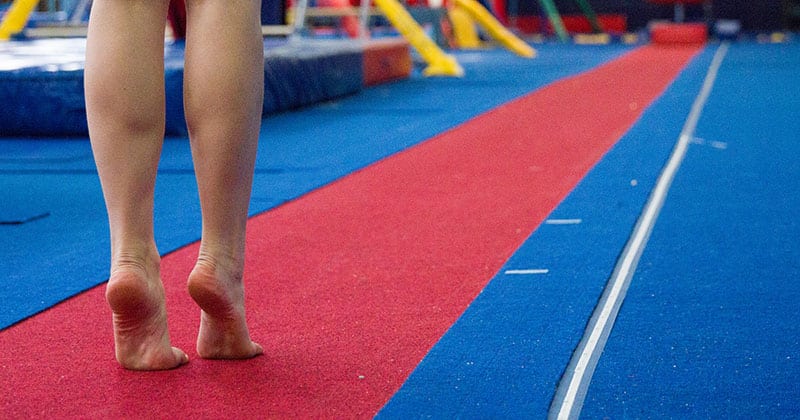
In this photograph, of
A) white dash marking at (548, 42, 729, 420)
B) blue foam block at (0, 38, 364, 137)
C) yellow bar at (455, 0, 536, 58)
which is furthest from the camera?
yellow bar at (455, 0, 536, 58)

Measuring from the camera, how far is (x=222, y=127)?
0.92 meters

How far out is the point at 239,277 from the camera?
962 millimetres

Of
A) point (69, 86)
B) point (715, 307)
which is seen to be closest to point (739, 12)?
point (69, 86)

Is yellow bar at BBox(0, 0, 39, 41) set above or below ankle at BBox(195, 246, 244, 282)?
below

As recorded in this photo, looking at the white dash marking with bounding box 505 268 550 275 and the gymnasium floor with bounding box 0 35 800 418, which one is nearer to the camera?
the gymnasium floor with bounding box 0 35 800 418

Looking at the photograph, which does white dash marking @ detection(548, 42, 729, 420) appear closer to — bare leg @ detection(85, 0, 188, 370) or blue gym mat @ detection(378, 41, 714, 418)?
blue gym mat @ detection(378, 41, 714, 418)

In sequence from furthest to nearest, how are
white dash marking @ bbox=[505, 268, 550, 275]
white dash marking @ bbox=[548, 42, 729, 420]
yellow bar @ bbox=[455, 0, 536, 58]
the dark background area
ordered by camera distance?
the dark background area < yellow bar @ bbox=[455, 0, 536, 58] < white dash marking @ bbox=[505, 268, 550, 275] < white dash marking @ bbox=[548, 42, 729, 420]

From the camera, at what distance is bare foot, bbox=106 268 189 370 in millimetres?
915

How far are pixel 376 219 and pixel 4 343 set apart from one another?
0.80 meters

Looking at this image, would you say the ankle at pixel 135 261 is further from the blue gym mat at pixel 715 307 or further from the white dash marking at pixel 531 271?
the white dash marking at pixel 531 271

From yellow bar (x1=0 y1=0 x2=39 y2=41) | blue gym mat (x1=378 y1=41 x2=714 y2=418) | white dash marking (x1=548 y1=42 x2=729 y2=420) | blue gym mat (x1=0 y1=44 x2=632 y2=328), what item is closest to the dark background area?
blue gym mat (x1=0 y1=44 x2=632 y2=328)

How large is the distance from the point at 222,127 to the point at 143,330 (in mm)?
209

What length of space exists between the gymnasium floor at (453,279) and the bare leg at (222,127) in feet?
0.30

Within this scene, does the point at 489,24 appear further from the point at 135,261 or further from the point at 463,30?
the point at 135,261
